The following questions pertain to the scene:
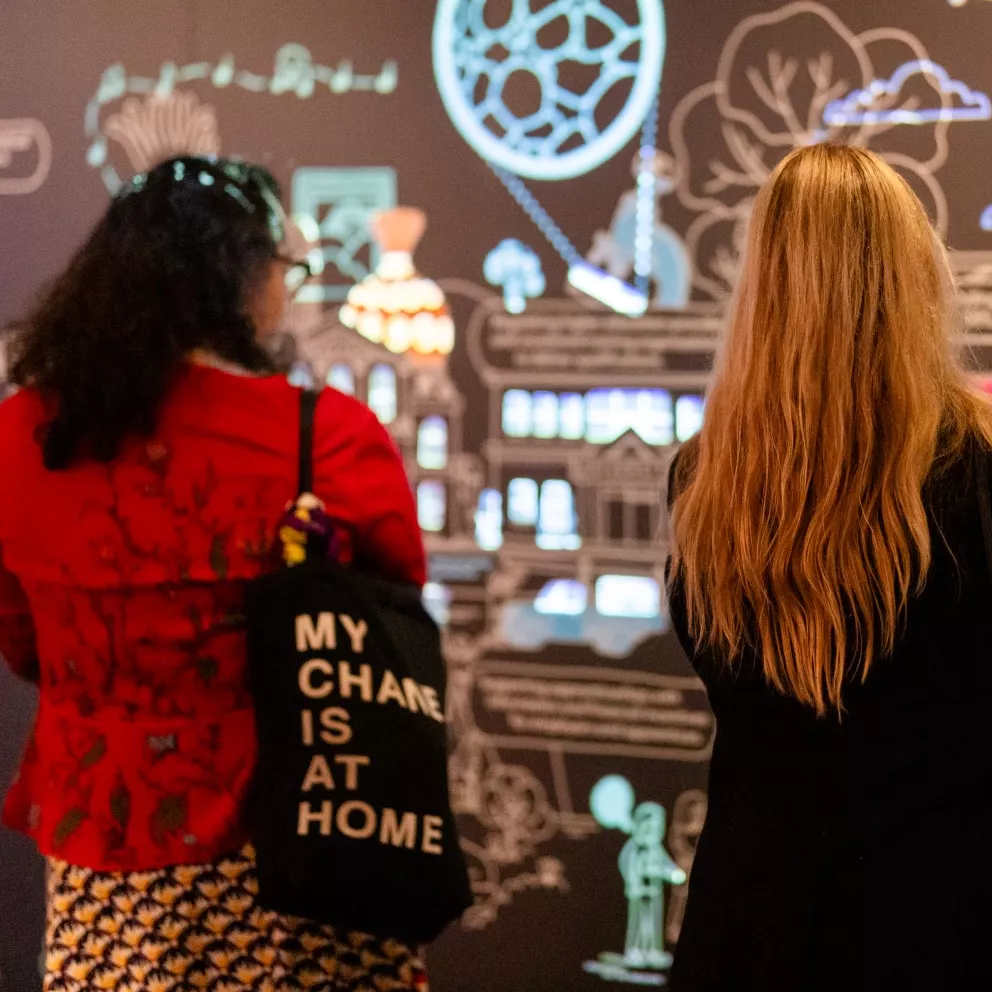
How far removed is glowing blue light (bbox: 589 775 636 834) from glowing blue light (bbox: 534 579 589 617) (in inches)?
14.8

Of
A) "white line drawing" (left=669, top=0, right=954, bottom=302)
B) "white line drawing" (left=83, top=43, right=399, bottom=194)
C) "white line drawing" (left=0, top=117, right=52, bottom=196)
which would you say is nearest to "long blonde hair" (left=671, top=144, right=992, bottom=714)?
"white line drawing" (left=669, top=0, right=954, bottom=302)

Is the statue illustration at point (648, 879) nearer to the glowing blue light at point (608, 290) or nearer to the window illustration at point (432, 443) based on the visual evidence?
the window illustration at point (432, 443)

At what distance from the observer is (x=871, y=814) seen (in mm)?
1210

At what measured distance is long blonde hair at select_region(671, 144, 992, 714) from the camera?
1.20 m

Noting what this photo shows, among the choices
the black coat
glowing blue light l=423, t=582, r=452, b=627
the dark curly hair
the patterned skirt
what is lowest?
the patterned skirt

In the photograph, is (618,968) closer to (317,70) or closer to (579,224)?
(579,224)

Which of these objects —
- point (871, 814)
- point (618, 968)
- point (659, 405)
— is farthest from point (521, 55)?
point (618, 968)

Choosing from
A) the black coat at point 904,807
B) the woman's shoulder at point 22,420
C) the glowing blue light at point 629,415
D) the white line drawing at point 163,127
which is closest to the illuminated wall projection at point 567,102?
the glowing blue light at point 629,415

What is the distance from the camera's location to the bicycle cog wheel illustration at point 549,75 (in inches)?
95.8

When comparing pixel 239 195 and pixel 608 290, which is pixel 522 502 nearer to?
pixel 608 290

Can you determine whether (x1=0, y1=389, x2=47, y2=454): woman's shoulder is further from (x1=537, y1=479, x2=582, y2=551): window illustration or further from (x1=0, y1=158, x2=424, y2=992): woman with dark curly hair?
(x1=537, y1=479, x2=582, y2=551): window illustration

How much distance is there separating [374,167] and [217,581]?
55.9 inches

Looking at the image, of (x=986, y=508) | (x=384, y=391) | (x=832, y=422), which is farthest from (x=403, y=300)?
(x=986, y=508)

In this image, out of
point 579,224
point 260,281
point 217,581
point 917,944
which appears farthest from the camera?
point 579,224
